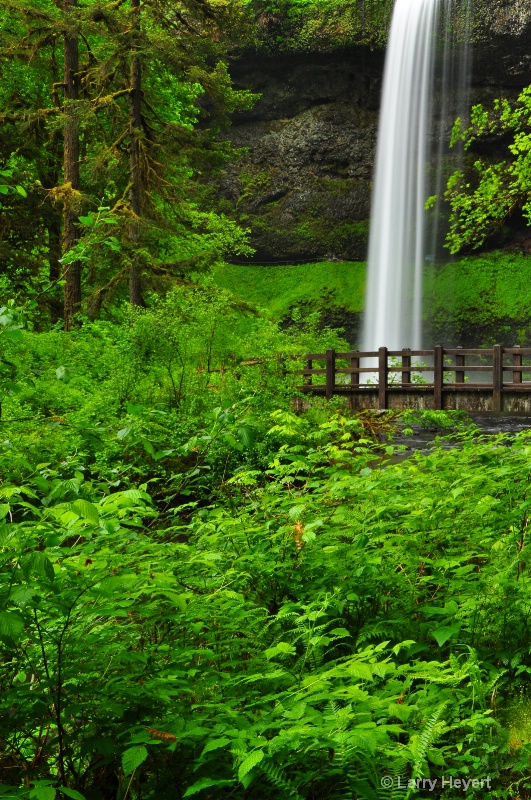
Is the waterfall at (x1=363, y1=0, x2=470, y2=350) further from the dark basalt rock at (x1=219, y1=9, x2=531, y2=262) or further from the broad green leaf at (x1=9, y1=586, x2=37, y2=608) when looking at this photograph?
the broad green leaf at (x1=9, y1=586, x2=37, y2=608)

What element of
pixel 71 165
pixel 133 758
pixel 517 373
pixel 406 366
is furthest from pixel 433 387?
pixel 133 758

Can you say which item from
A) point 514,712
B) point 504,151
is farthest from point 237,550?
point 504,151

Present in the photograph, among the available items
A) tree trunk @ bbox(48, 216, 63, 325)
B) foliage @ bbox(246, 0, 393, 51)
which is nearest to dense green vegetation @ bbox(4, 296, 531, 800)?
tree trunk @ bbox(48, 216, 63, 325)

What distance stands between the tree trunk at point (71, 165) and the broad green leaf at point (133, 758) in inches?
590

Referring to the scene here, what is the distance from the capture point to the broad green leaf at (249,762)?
2.04 meters

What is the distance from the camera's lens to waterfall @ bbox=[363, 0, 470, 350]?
36.1 metres

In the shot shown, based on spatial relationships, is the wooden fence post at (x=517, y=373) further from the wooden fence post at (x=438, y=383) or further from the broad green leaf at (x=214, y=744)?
the broad green leaf at (x=214, y=744)

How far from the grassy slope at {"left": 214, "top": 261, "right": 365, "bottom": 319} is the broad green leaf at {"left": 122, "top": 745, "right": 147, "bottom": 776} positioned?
37.5 meters

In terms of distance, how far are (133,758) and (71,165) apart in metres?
17.3

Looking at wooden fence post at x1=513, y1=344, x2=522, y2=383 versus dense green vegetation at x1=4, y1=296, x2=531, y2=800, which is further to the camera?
wooden fence post at x1=513, y1=344, x2=522, y2=383

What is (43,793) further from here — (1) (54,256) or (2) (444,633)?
(1) (54,256)

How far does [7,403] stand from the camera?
33.3ft

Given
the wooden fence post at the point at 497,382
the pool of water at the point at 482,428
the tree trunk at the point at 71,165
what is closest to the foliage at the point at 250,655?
the pool of water at the point at 482,428

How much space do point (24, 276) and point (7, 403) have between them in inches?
393
